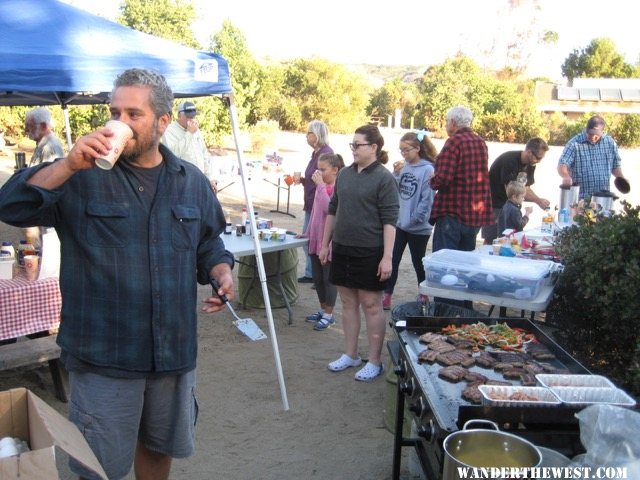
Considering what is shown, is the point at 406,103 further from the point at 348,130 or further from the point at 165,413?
the point at 165,413

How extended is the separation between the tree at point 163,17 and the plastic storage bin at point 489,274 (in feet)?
63.3

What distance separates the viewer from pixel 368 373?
468cm

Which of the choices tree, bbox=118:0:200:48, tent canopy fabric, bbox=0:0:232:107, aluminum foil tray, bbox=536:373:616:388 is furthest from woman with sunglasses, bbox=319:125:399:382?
tree, bbox=118:0:200:48

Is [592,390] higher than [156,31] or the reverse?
the reverse

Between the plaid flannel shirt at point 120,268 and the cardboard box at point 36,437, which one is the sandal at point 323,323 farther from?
the cardboard box at point 36,437

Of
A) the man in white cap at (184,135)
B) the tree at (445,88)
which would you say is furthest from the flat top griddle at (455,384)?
the tree at (445,88)

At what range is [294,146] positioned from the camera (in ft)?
74.7

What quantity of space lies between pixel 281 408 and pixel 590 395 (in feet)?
8.32

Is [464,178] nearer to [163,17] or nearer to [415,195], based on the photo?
[415,195]

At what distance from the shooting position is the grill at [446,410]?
82.0 inches

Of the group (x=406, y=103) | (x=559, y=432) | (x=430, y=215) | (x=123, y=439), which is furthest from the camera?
(x=406, y=103)

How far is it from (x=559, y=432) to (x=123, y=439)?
1.54 metres

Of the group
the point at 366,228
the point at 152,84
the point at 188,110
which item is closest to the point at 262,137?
the point at 188,110

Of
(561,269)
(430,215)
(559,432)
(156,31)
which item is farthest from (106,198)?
(156,31)
